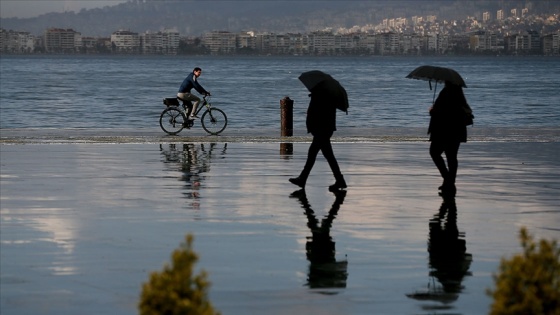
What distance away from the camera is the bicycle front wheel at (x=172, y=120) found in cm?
3553

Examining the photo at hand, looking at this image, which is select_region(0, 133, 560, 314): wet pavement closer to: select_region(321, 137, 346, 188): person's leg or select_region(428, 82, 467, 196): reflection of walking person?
select_region(321, 137, 346, 188): person's leg

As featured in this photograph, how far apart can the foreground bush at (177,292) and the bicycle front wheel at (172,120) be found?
29.6m

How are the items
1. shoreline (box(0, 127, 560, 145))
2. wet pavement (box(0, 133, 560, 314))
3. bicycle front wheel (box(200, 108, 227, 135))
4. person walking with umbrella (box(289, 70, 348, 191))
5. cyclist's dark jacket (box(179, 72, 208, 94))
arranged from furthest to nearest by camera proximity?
bicycle front wheel (box(200, 108, 227, 135))
cyclist's dark jacket (box(179, 72, 208, 94))
shoreline (box(0, 127, 560, 145))
person walking with umbrella (box(289, 70, 348, 191))
wet pavement (box(0, 133, 560, 314))

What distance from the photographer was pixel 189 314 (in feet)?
19.0

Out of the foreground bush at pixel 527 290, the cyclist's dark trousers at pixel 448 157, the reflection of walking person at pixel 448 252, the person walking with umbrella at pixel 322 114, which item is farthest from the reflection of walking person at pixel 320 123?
the foreground bush at pixel 527 290

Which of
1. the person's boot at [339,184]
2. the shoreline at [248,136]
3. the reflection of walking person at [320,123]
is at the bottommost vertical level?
the shoreline at [248,136]

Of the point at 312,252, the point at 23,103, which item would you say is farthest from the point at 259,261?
the point at 23,103

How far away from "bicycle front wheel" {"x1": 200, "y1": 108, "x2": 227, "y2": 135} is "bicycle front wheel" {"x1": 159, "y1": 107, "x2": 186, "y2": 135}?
59 cm

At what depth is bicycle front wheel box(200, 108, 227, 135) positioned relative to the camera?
3584cm

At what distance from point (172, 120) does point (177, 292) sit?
3002 centimetres

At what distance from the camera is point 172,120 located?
35.7 meters

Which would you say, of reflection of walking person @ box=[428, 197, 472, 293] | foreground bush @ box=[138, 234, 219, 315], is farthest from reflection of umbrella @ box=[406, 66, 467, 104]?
foreground bush @ box=[138, 234, 219, 315]

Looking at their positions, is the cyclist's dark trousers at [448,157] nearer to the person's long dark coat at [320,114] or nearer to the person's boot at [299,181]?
the person's long dark coat at [320,114]

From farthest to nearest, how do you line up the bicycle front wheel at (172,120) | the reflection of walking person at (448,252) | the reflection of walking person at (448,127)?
the bicycle front wheel at (172,120) < the reflection of walking person at (448,127) < the reflection of walking person at (448,252)
